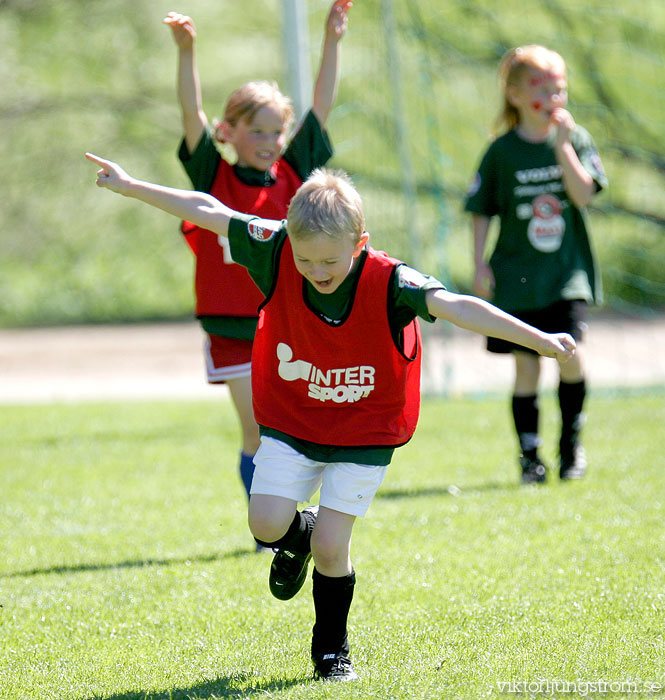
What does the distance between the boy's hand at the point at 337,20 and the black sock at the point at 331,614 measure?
219 centimetres

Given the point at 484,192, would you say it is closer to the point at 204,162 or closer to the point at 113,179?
the point at 204,162

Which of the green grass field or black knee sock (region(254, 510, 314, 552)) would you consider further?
black knee sock (region(254, 510, 314, 552))

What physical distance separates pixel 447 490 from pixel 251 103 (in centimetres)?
222

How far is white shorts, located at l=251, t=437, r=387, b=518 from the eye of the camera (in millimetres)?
3119

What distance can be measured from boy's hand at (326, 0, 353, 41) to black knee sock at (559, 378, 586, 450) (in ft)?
7.28

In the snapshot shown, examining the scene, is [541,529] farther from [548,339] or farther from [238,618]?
[548,339]

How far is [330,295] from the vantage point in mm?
3160

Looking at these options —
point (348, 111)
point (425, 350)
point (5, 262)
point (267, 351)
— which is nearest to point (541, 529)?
point (267, 351)

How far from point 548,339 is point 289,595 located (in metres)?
1.14

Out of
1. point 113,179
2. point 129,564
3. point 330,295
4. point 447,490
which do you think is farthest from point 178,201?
point 447,490

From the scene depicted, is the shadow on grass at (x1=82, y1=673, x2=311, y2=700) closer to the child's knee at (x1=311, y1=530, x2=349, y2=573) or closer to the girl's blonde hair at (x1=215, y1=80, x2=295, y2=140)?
the child's knee at (x1=311, y1=530, x2=349, y2=573)

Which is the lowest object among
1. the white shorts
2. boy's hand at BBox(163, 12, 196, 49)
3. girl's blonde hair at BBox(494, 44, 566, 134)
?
the white shorts

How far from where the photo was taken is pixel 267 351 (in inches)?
129

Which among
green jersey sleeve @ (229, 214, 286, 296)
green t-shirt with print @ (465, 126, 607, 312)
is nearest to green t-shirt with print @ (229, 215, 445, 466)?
green jersey sleeve @ (229, 214, 286, 296)
